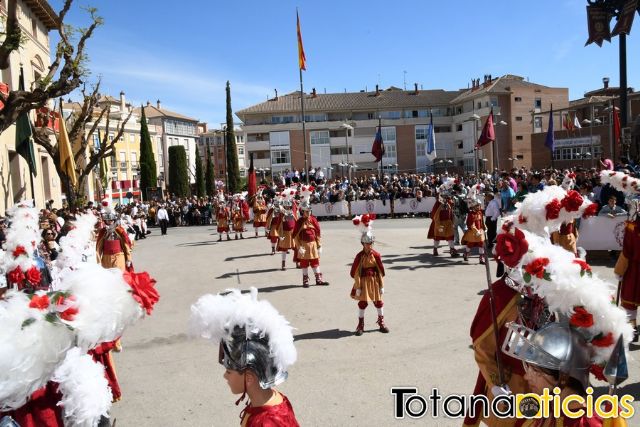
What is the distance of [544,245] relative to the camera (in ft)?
11.1

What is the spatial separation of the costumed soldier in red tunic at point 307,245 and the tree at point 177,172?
5581 cm

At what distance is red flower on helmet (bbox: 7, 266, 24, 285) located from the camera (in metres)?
6.61

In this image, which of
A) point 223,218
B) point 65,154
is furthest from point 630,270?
point 223,218

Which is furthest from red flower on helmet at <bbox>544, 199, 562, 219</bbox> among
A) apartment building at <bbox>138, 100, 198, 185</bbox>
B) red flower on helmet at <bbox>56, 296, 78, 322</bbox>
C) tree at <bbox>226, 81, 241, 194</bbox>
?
apartment building at <bbox>138, 100, 198, 185</bbox>

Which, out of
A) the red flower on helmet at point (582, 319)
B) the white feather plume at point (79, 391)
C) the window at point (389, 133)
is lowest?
the white feather plume at point (79, 391)

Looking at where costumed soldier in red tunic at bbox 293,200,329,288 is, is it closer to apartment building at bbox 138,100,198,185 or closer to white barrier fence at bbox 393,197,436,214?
white barrier fence at bbox 393,197,436,214

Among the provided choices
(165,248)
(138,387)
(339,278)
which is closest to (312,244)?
(339,278)

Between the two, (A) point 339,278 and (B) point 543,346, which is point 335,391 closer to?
(B) point 543,346

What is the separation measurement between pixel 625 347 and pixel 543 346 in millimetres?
382

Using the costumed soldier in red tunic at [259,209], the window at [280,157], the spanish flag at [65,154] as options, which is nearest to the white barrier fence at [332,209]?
the costumed soldier in red tunic at [259,209]

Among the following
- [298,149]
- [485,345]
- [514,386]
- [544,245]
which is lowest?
[514,386]

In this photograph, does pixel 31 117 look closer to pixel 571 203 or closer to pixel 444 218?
pixel 444 218

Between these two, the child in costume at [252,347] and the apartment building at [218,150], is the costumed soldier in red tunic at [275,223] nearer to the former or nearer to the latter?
the child in costume at [252,347]

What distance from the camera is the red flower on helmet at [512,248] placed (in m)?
3.32
